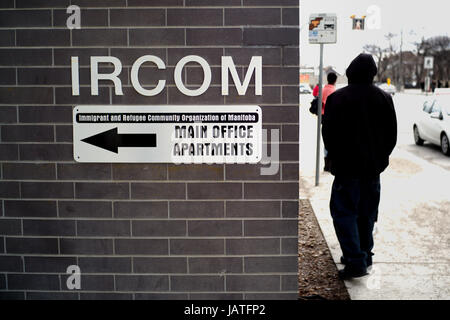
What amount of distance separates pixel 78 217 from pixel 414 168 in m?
8.14

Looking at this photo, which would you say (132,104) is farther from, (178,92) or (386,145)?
(386,145)

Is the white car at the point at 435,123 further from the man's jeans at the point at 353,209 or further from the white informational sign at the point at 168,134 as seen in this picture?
Result: the white informational sign at the point at 168,134

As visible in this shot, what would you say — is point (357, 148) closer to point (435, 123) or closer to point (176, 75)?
point (176, 75)

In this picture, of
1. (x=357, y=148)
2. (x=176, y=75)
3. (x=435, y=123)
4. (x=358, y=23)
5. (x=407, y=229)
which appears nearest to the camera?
(x=176, y=75)

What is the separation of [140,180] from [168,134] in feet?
1.23

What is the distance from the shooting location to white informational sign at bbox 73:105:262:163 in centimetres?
324

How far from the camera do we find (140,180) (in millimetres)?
3320

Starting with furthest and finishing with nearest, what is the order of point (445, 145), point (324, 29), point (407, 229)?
1. point (445, 145)
2. point (324, 29)
3. point (407, 229)

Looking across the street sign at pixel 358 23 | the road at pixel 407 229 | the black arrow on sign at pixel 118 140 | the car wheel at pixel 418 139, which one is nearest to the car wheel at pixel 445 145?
the road at pixel 407 229

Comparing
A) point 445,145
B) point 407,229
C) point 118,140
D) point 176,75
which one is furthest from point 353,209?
point 445,145

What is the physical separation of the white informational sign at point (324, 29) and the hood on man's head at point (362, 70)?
3.50m

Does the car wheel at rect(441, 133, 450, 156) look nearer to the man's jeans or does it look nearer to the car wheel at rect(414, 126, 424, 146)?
the car wheel at rect(414, 126, 424, 146)

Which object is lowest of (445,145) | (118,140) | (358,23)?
(445,145)
